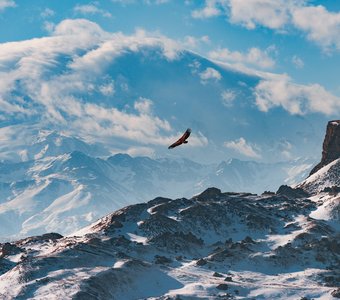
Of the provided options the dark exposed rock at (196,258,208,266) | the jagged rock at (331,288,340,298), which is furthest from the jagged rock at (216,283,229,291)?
the dark exposed rock at (196,258,208,266)

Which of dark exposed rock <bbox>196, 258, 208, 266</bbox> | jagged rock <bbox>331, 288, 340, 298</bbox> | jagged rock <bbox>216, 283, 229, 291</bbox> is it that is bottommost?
jagged rock <bbox>331, 288, 340, 298</bbox>

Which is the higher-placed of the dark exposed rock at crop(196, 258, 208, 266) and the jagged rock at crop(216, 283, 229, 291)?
the dark exposed rock at crop(196, 258, 208, 266)

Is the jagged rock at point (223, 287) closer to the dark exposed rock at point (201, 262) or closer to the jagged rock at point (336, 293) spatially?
the jagged rock at point (336, 293)

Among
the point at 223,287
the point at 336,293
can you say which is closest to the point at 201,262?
the point at 223,287

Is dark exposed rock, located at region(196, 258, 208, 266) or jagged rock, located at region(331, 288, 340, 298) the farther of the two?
dark exposed rock, located at region(196, 258, 208, 266)

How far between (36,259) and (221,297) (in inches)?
1768

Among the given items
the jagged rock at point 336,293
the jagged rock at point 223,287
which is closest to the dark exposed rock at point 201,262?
the jagged rock at point 223,287

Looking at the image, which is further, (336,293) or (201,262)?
(201,262)

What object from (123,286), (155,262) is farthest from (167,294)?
(155,262)

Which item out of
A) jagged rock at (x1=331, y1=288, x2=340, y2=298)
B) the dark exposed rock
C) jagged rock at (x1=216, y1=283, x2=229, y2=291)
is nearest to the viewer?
jagged rock at (x1=331, y1=288, x2=340, y2=298)

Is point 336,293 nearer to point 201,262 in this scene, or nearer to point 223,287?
point 223,287

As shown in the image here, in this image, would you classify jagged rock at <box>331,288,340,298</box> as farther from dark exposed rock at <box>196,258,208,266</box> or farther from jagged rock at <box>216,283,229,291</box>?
dark exposed rock at <box>196,258,208,266</box>

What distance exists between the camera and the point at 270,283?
18575cm

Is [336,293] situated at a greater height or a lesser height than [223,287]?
lesser
